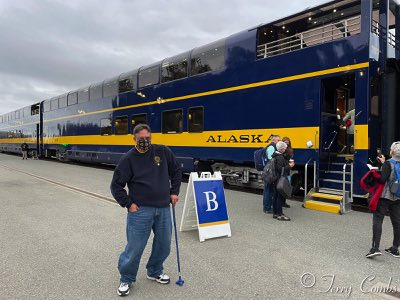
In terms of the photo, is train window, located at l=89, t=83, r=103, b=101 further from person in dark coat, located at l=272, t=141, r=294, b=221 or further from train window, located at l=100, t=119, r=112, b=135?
person in dark coat, located at l=272, t=141, r=294, b=221

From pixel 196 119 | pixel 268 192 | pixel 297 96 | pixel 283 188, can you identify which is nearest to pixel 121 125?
pixel 196 119

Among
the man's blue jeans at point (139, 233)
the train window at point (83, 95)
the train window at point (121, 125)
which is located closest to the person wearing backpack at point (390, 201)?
the man's blue jeans at point (139, 233)

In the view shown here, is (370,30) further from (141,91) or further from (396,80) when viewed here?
(141,91)

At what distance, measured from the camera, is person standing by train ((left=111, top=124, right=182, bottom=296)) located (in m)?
3.47

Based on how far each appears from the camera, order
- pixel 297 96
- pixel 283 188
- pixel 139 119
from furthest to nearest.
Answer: pixel 139 119, pixel 297 96, pixel 283 188

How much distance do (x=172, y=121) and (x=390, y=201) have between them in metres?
8.85

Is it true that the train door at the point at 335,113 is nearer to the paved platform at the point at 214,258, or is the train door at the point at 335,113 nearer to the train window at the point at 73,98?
the paved platform at the point at 214,258

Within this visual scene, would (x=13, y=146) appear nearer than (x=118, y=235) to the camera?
No

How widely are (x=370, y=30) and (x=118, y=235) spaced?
617 centimetres

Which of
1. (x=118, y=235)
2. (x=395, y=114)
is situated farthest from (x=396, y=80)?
(x=118, y=235)

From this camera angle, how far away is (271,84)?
8.86m

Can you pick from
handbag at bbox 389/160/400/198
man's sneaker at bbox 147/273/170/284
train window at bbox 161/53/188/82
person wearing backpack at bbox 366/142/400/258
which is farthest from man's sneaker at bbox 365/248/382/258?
train window at bbox 161/53/188/82

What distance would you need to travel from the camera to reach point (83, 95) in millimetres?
19391
